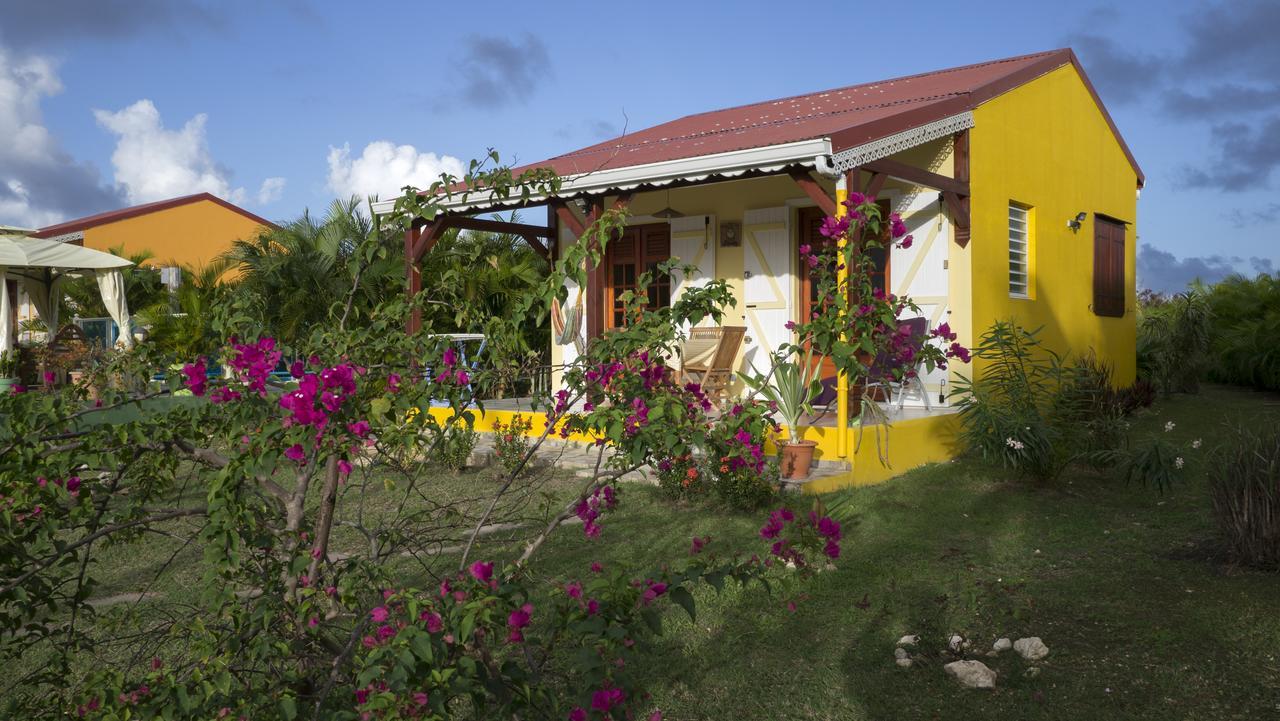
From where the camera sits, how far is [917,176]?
8031 mm

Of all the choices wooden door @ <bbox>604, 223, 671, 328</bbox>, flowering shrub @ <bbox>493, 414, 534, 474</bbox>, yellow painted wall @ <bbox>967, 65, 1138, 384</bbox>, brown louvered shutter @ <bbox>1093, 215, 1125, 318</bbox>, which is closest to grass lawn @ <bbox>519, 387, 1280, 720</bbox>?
flowering shrub @ <bbox>493, 414, 534, 474</bbox>

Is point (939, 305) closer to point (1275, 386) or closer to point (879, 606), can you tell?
point (879, 606)

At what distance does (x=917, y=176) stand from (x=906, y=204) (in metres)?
1.28

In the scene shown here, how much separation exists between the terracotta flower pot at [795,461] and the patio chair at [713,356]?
241 cm

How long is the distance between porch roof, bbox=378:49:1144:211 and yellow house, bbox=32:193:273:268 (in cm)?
1505

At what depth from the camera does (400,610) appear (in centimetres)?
195

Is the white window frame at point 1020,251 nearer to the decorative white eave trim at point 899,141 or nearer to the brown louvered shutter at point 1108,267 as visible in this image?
the decorative white eave trim at point 899,141

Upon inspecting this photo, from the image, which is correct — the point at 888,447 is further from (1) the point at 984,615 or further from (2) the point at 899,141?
(1) the point at 984,615

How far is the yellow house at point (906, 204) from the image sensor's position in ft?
25.0

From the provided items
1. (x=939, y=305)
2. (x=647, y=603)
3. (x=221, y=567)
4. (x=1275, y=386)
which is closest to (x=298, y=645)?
(x=221, y=567)

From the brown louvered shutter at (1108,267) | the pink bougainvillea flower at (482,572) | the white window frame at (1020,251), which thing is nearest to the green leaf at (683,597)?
the pink bougainvillea flower at (482,572)

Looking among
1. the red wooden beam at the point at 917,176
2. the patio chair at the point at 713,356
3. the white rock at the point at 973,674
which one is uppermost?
the red wooden beam at the point at 917,176

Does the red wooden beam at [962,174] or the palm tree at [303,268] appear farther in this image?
the palm tree at [303,268]

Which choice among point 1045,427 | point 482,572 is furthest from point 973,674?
point 1045,427
